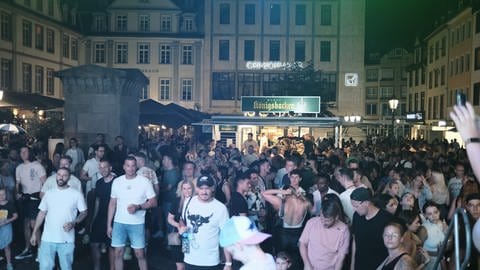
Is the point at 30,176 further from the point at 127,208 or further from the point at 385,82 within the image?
the point at 385,82

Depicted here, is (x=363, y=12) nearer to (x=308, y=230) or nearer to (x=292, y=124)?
(x=292, y=124)

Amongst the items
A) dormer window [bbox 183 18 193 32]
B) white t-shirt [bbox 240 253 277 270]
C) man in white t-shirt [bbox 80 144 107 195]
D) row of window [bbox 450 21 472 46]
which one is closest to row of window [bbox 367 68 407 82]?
row of window [bbox 450 21 472 46]

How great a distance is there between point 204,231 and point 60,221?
2.17 meters

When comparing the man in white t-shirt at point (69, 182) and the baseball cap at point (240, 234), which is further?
the man in white t-shirt at point (69, 182)

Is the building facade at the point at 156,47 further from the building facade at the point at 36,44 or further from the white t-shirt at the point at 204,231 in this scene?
the white t-shirt at the point at 204,231

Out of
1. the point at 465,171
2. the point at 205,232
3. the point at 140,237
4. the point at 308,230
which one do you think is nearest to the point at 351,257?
the point at 308,230

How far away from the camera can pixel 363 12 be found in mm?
48250

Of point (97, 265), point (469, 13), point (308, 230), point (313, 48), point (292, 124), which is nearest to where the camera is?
point (308, 230)

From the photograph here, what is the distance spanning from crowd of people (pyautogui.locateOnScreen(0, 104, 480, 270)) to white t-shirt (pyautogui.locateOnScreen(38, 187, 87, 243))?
1cm

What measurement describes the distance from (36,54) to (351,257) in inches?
1543

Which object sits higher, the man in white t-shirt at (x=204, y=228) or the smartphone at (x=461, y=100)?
the smartphone at (x=461, y=100)

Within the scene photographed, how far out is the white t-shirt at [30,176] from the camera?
32.3 feet

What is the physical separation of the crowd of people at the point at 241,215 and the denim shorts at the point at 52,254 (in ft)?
0.04

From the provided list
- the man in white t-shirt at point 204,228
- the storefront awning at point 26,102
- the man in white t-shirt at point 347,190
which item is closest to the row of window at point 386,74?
the storefront awning at point 26,102
